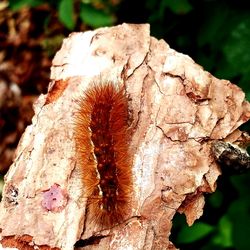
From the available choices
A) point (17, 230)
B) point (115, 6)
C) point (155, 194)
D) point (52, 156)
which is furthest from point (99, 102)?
point (115, 6)

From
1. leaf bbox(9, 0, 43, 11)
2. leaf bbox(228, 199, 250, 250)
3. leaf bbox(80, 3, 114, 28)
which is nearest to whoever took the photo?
leaf bbox(228, 199, 250, 250)

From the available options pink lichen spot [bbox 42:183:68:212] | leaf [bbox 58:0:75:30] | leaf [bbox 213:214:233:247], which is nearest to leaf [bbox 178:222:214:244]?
leaf [bbox 213:214:233:247]

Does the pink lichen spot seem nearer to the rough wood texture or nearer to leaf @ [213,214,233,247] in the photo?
the rough wood texture

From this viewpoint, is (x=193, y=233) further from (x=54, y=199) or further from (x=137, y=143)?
(x=54, y=199)

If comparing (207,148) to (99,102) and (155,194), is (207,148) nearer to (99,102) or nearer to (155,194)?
(155,194)

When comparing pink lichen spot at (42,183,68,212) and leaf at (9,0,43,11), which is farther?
leaf at (9,0,43,11)

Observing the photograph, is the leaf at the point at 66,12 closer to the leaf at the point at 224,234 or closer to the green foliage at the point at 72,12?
the green foliage at the point at 72,12

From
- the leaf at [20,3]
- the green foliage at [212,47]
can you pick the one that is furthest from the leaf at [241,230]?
the leaf at [20,3]
